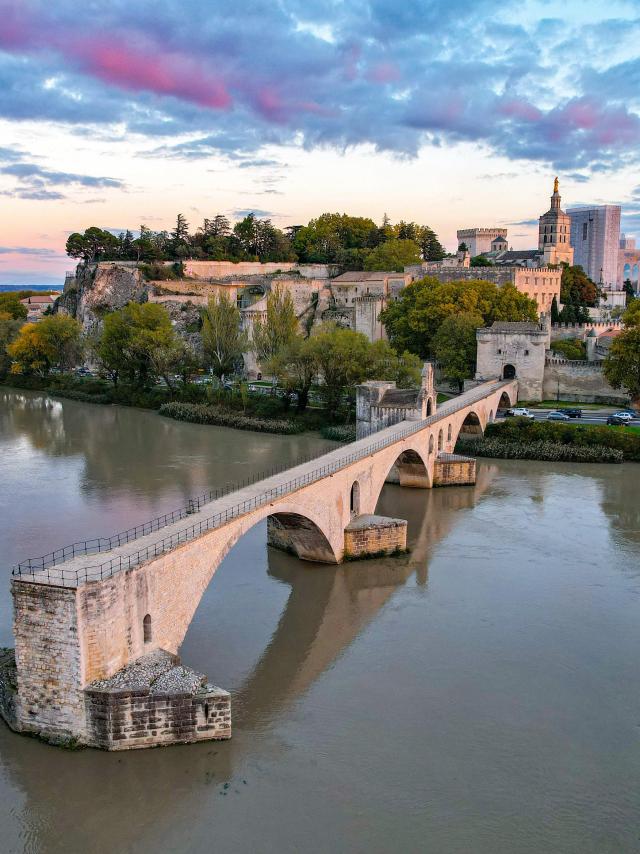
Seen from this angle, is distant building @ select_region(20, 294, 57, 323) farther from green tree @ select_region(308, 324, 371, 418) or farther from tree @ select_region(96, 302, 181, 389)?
green tree @ select_region(308, 324, 371, 418)

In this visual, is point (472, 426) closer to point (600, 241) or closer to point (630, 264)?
point (600, 241)

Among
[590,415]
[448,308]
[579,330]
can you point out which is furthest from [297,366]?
[579,330]

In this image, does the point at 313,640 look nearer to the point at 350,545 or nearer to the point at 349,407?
the point at 350,545

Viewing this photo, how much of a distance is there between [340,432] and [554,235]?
3483 cm

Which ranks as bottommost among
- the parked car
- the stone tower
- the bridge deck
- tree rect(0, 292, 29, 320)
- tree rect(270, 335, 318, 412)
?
the parked car

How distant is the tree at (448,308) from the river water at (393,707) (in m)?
21.0

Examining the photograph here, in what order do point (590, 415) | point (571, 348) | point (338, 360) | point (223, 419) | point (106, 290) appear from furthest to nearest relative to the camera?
point (106, 290) → point (571, 348) → point (223, 419) → point (590, 415) → point (338, 360)

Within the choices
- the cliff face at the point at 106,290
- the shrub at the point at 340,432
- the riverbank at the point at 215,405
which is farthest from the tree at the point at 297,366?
the cliff face at the point at 106,290

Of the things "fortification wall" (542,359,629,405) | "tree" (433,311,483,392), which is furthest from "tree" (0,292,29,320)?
"fortification wall" (542,359,629,405)

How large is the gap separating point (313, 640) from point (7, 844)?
6389 millimetres

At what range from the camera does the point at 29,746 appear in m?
10.2

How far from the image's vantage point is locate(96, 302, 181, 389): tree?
41719 millimetres

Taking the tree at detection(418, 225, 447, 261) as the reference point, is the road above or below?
below

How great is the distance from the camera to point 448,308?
136ft
